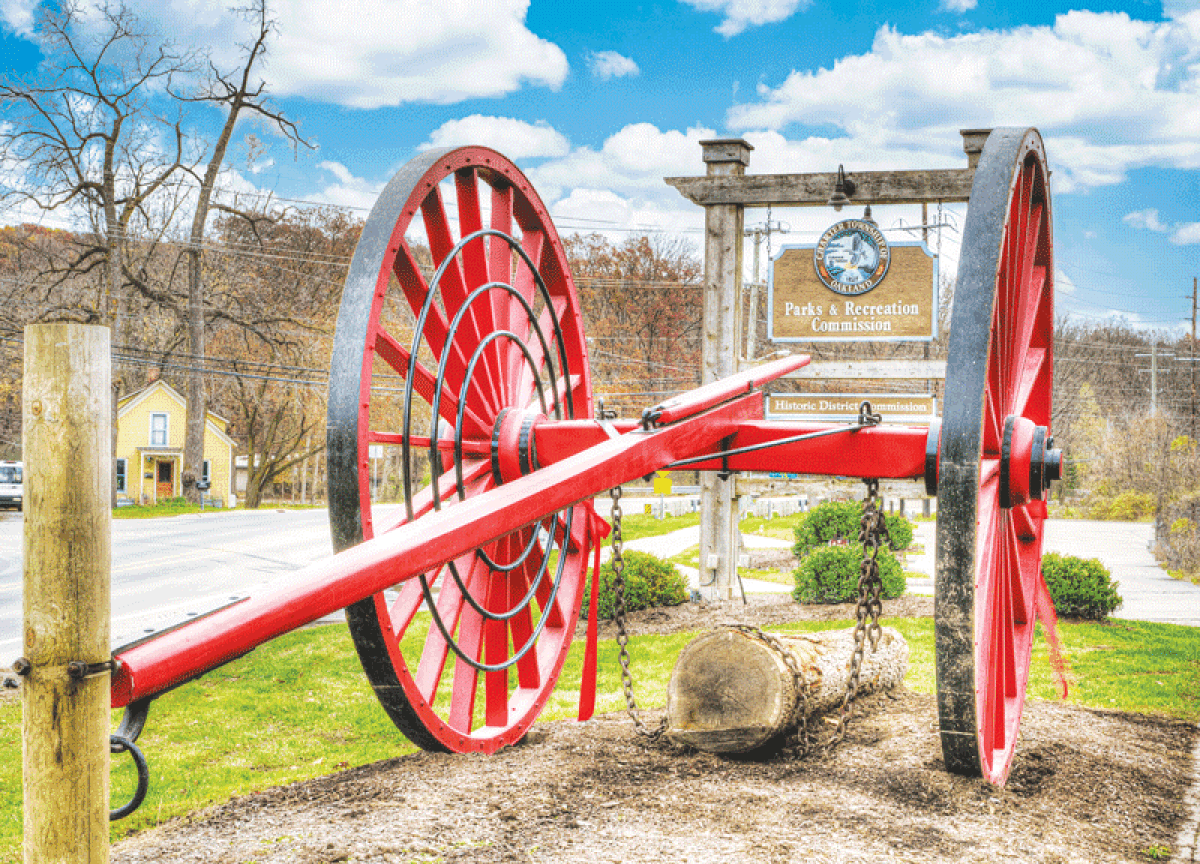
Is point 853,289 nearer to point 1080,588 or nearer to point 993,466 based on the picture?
point 1080,588

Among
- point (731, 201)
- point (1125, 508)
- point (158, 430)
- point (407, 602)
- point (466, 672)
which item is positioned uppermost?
point (731, 201)

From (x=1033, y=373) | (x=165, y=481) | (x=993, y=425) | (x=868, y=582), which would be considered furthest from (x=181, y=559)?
(x=165, y=481)

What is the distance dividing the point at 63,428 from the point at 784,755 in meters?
3.93

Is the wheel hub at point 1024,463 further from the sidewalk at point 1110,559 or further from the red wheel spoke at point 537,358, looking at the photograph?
the sidewalk at point 1110,559

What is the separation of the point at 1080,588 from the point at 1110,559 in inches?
368

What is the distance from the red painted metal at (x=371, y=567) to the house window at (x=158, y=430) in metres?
41.8

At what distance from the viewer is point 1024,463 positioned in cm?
372

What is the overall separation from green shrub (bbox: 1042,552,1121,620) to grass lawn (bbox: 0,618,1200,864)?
25 centimetres

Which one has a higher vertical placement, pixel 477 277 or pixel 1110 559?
pixel 477 277

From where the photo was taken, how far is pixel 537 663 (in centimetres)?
516

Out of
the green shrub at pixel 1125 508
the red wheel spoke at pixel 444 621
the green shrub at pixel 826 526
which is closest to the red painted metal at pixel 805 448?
the red wheel spoke at pixel 444 621

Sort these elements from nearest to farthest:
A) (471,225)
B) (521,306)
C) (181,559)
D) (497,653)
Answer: (471,225)
(497,653)
(521,306)
(181,559)

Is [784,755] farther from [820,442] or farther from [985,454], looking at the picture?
[985,454]

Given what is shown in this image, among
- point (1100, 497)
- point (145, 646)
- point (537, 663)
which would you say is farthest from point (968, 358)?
point (1100, 497)
